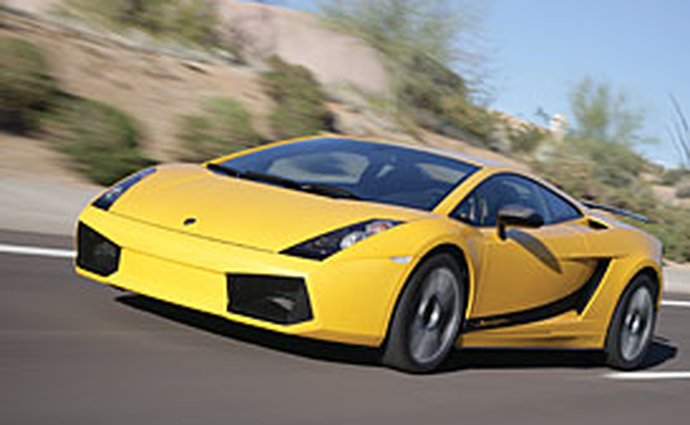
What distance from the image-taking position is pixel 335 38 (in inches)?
1139

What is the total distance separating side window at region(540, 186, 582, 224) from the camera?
24.5 ft

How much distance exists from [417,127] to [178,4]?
6198 mm

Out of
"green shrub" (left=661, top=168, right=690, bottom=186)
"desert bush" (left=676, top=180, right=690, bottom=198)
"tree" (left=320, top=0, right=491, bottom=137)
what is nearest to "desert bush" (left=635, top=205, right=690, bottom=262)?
"tree" (left=320, top=0, right=491, bottom=137)

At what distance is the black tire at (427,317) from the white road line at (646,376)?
6.27 feet

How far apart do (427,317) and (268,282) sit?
92cm

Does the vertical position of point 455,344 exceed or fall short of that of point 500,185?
it falls short

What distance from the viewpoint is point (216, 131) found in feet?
56.9

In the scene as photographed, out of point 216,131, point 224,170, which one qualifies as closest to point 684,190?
point 216,131

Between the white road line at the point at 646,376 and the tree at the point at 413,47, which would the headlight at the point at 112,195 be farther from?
the tree at the point at 413,47

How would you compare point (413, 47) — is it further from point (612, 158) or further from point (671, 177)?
point (671, 177)

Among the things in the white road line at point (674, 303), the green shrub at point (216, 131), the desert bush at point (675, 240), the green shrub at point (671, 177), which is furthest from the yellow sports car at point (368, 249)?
the green shrub at point (671, 177)

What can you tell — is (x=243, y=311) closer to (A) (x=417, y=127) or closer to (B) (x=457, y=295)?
(B) (x=457, y=295)

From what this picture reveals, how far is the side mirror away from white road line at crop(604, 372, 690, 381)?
168cm

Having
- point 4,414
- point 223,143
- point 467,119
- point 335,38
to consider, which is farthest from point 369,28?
point 4,414
